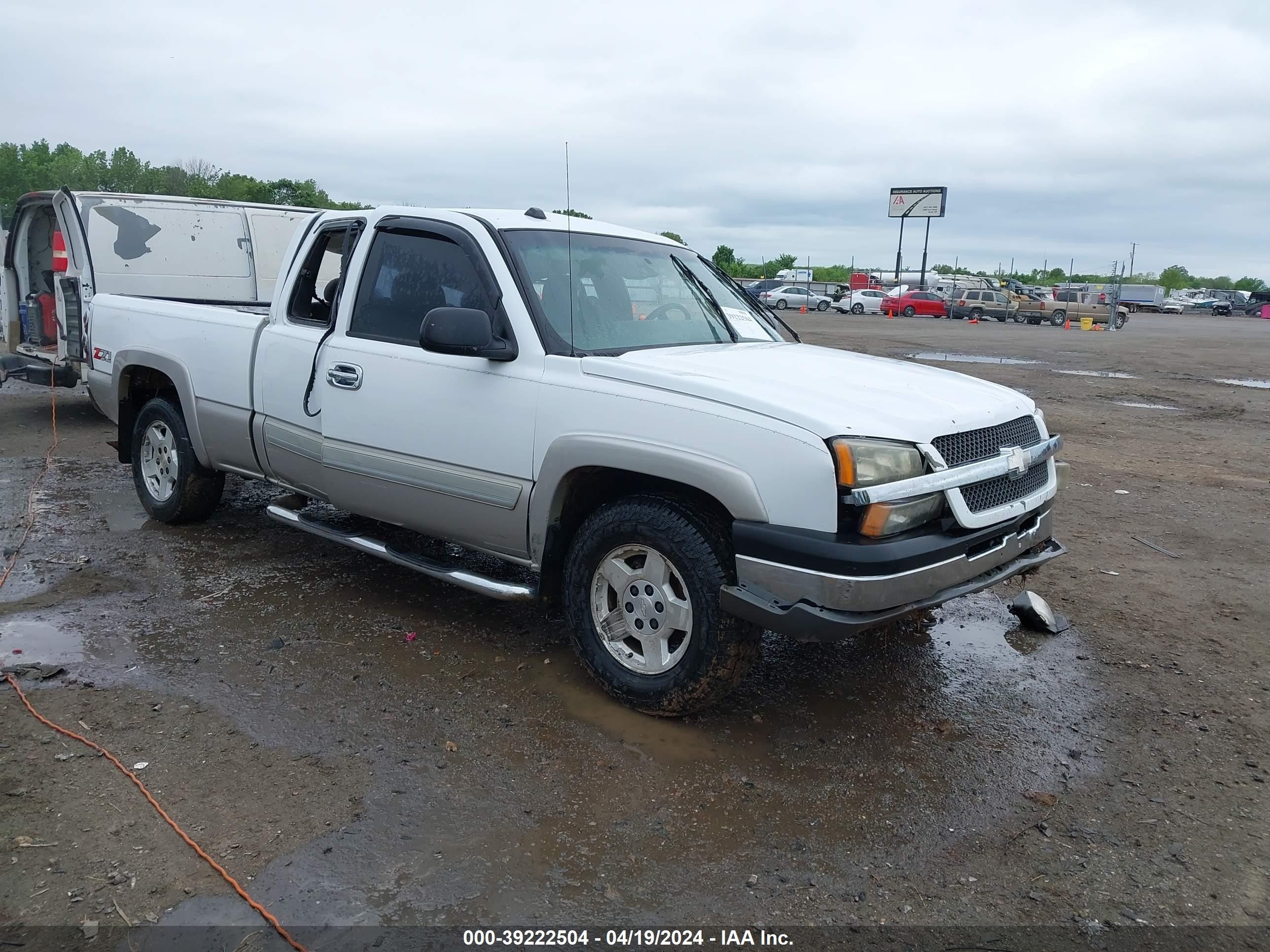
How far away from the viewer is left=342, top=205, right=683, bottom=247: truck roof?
4562 mm

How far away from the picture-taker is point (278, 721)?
12.5 ft

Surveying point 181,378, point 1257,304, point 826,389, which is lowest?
point 1257,304

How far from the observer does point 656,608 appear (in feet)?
12.5

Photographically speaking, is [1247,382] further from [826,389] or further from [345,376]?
[345,376]

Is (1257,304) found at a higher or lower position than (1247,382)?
lower

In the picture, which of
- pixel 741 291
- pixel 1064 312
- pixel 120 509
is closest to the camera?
pixel 741 291

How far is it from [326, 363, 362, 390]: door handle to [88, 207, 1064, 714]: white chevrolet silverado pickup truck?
0.06 ft

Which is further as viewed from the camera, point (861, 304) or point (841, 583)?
point (861, 304)

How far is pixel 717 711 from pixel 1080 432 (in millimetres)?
8551

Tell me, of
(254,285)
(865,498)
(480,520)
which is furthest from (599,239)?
(254,285)

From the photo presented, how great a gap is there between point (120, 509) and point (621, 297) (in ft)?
14.4

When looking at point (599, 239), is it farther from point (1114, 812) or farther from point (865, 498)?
point (1114, 812)

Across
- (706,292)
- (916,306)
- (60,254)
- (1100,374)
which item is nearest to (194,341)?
(706,292)

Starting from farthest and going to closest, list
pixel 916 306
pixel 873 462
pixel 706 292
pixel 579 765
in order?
pixel 916 306
pixel 706 292
pixel 579 765
pixel 873 462
